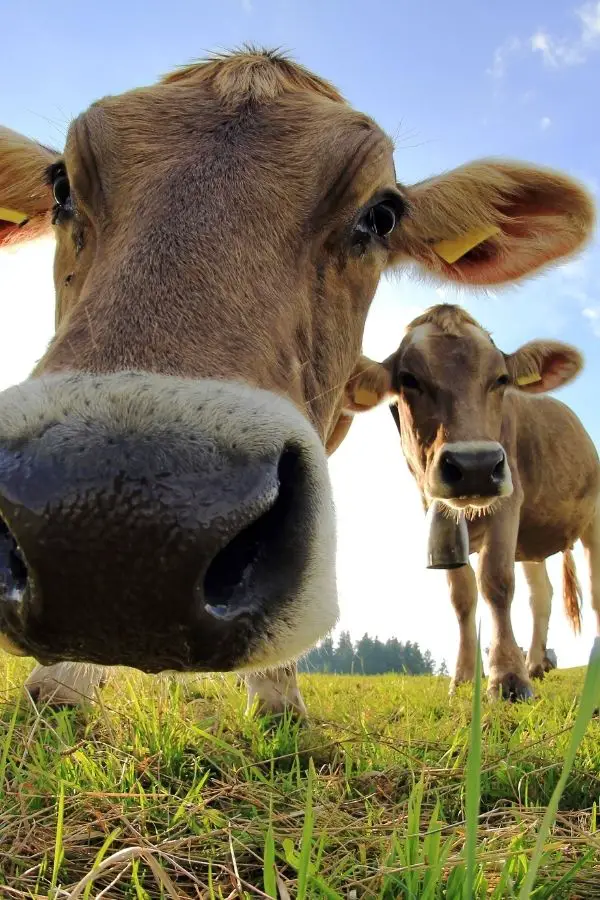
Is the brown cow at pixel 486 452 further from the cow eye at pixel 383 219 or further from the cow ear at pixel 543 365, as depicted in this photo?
the cow eye at pixel 383 219

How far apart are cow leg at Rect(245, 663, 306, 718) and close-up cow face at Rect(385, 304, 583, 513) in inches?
80.8

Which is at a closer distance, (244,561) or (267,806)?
(244,561)

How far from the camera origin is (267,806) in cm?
207

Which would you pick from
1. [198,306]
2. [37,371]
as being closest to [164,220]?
[198,306]

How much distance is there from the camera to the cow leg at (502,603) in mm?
4918

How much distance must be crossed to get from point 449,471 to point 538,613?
5.16m

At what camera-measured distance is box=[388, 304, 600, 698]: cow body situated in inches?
198

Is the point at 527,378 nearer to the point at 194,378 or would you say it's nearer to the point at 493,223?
the point at 493,223

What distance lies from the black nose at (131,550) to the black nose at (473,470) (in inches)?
143

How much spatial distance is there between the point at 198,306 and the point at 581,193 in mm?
2846

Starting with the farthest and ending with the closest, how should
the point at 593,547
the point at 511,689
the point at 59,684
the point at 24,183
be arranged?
the point at 593,547
the point at 511,689
the point at 24,183
the point at 59,684

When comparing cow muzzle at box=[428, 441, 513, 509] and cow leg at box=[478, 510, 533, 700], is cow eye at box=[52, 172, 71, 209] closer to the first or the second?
cow muzzle at box=[428, 441, 513, 509]

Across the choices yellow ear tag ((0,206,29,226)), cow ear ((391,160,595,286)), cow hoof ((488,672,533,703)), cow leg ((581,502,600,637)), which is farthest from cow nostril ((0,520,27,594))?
cow leg ((581,502,600,637))

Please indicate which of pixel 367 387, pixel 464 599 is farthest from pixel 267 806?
pixel 464 599
